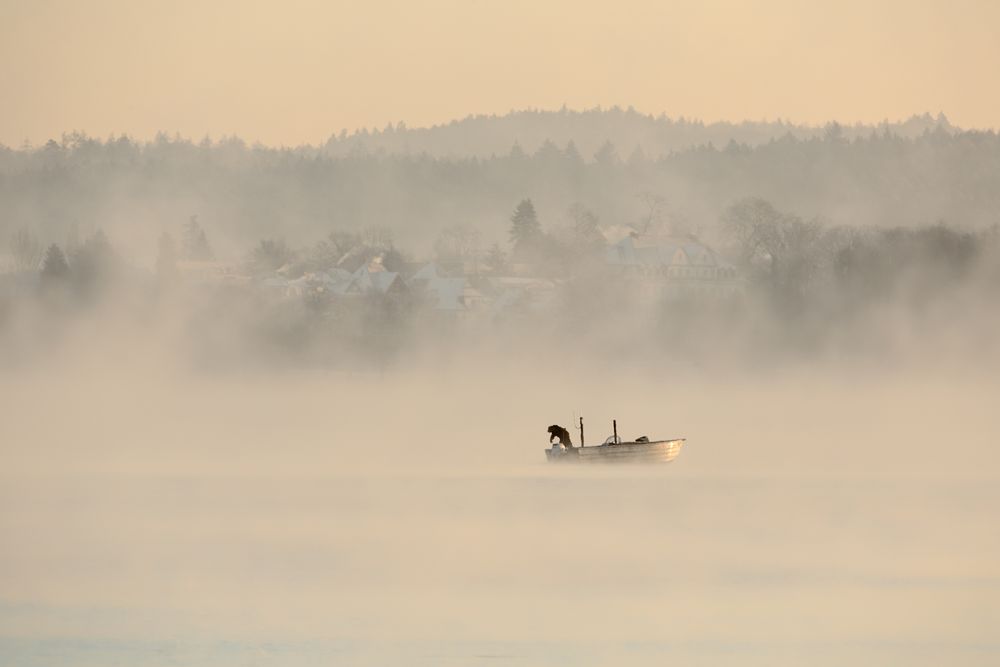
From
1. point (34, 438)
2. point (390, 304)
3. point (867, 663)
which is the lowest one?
point (867, 663)

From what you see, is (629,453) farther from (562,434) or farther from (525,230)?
(525,230)

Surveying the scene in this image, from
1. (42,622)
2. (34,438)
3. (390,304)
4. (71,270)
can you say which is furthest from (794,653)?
(71,270)

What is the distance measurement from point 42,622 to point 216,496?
24.5 meters

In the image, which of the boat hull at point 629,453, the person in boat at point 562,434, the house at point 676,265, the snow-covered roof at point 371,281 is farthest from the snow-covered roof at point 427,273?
the boat hull at point 629,453

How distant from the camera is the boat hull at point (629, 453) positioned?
235ft

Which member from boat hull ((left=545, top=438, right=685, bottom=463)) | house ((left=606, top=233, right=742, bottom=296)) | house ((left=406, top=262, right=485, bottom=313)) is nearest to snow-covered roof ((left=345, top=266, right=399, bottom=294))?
house ((left=406, top=262, right=485, bottom=313))

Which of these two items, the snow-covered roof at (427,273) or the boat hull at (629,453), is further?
the snow-covered roof at (427,273)

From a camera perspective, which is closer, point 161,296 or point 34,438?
point 34,438

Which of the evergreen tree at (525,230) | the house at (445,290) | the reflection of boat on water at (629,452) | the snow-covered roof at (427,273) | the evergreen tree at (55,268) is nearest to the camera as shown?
the reflection of boat on water at (629,452)

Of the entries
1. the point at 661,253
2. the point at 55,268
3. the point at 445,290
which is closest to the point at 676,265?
the point at 661,253

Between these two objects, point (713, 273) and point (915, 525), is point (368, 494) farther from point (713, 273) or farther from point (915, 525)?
point (713, 273)

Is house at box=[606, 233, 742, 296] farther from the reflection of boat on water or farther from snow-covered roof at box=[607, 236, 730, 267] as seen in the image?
the reflection of boat on water

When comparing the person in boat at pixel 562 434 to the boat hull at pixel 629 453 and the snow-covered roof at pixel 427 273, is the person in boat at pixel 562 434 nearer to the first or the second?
the boat hull at pixel 629 453

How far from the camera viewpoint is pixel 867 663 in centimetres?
3509
